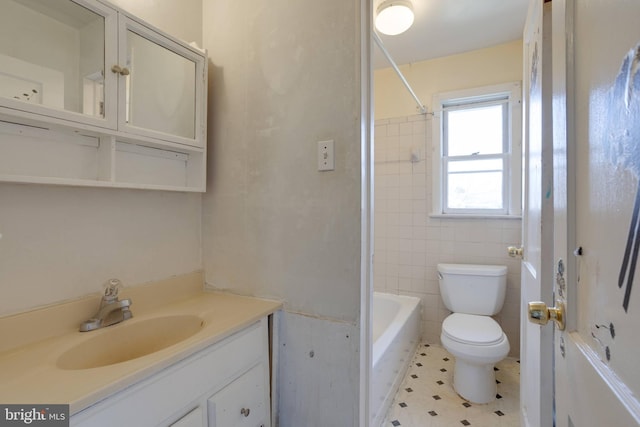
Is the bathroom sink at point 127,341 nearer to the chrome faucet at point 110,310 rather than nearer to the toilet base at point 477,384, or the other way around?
the chrome faucet at point 110,310

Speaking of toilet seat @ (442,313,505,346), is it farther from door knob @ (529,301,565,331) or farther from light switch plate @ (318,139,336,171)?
light switch plate @ (318,139,336,171)

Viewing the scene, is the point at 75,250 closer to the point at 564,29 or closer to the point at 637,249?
the point at 637,249

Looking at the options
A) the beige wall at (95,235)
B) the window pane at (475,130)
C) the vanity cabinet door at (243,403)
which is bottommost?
the vanity cabinet door at (243,403)

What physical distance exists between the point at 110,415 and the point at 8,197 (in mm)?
703

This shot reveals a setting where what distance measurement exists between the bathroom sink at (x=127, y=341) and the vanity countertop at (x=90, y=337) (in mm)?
19

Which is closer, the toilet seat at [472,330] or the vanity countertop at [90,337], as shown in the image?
the vanity countertop at [90,337]

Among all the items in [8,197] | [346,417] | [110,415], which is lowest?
[346,417]

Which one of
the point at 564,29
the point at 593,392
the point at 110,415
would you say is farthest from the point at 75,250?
the point at 564,29

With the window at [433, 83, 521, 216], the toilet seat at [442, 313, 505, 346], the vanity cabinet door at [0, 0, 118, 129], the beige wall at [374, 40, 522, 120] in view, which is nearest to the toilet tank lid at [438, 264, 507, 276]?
the toilet seat at [442, 313, 505, 346]

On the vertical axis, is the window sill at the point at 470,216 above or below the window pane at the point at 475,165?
below

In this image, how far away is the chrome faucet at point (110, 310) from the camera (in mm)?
1025

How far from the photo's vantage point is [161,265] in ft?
4.33

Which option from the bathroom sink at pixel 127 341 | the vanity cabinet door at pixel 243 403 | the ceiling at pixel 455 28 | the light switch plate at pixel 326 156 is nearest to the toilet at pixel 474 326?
the vanity cabinet door at pixel 243 403

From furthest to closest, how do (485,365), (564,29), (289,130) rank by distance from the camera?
(485,365) → (289,130) → (564,29)
